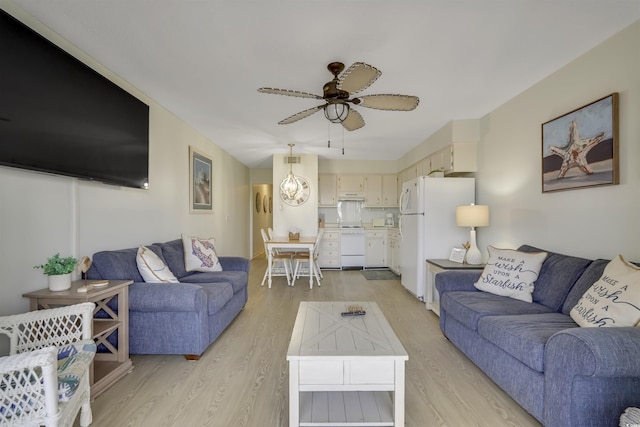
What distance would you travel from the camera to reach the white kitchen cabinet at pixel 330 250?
6324 millimetres

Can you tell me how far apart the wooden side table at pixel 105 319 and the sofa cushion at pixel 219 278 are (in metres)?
0.90

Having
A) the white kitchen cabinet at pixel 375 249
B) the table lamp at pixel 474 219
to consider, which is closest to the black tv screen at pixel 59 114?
the table lamp at pixel 474 219

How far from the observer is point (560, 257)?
2.39 metres

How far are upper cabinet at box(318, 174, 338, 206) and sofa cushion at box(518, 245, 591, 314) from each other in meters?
4.55

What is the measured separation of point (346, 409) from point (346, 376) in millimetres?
318

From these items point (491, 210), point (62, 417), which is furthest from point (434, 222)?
point (62, 417)

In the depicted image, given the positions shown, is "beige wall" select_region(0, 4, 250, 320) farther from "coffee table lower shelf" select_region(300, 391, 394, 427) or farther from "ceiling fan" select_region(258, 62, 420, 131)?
"coffee table lower shelf" select_region(300, 391, 394, 427)

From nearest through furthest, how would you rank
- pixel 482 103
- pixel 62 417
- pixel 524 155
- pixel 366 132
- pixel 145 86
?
pixel 62 417, pixel 145 86, pixel 524 155, pixel 482 103, pixel 366 132

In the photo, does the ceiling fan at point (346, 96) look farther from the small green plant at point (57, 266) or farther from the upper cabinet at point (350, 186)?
the upper cabinet at point (350, 186)

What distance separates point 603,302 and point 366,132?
342 cm

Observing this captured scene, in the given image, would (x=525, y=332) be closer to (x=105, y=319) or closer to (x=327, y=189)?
(x=105, y=319)

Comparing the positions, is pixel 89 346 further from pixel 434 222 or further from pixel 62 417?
pixel 434 222

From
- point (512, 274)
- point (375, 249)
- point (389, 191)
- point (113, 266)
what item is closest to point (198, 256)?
point (113, 266)

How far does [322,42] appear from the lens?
83.2 inches
